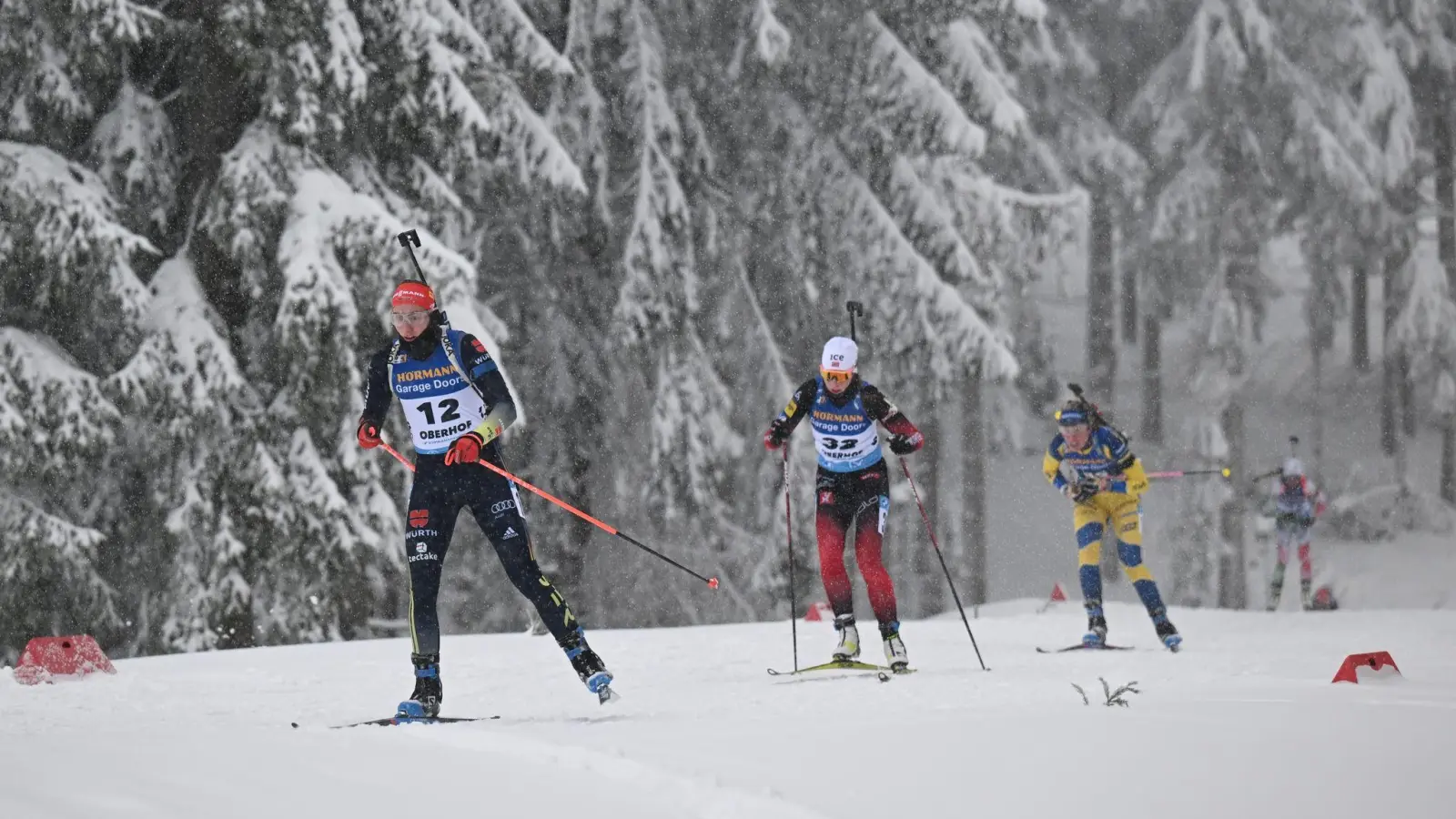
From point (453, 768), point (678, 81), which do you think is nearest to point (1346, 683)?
point (453, 768)

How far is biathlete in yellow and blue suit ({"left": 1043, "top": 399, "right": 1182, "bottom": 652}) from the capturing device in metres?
12.7

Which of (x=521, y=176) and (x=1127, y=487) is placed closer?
(x=1127, y=487)

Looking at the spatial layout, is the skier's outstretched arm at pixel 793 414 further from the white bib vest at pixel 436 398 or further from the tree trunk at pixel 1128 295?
the tree trunk at pixel 1128 295

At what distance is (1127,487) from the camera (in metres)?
12.8

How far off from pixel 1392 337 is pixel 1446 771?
2900cm

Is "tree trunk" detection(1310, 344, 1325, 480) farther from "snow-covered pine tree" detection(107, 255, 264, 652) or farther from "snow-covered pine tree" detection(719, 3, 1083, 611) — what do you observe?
"snow-covered pine tree" detection(107, 255, 264, 652)

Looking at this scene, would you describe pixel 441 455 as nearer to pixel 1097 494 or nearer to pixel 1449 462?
→ pixel 1097 494

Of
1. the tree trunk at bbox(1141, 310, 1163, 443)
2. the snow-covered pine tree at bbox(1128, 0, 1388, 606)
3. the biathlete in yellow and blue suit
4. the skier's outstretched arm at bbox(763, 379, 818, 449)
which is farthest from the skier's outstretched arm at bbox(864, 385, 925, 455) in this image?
the tree trunk at bbox(1141, 310, 1163, 443)

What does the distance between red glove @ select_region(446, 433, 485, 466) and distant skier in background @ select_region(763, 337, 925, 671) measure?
309cm

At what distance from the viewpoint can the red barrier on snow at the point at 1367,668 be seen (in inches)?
362

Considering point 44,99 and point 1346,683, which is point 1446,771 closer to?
point 1346,683

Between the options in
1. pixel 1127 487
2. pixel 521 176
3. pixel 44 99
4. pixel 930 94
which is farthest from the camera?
pixel 930 94

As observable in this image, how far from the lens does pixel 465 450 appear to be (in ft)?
24.4

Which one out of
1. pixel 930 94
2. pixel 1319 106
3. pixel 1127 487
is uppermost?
pixel 1319 106
